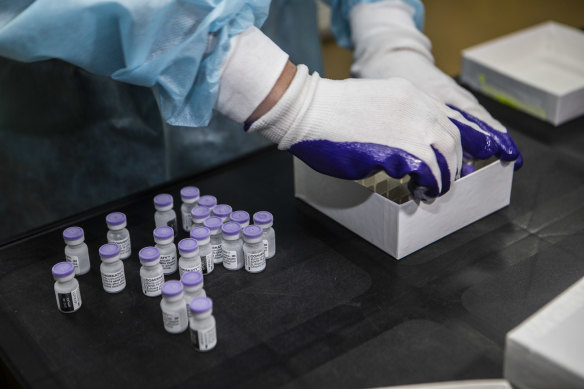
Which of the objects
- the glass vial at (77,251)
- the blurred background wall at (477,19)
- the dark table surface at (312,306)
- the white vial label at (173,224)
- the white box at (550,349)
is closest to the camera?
the white box at (550,349)

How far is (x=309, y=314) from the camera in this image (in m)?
1.01

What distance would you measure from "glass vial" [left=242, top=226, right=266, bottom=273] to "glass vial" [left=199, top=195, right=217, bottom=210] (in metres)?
0.14

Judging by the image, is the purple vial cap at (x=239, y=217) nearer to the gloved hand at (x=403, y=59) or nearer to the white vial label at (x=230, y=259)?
the white vial label at (x=230, y=259)

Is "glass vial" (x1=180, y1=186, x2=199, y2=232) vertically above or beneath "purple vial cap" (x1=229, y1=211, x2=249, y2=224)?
beneath

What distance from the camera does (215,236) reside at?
44.9 inches

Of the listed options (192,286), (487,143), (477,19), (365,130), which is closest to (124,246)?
(192,286)

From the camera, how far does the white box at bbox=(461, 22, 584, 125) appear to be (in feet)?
5.02

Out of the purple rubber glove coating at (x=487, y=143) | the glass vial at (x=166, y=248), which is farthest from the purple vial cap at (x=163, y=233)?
the purple rubber glove coating at (x=487, y=143)

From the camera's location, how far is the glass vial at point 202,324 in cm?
92

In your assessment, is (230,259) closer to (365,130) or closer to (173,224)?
(173,224)

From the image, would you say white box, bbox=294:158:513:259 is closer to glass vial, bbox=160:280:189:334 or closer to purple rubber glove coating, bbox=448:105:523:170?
purple rubber glove coating, bbox=448:105:523:170

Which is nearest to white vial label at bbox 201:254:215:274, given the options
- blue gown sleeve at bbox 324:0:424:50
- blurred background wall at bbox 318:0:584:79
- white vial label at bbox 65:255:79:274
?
white vial label at bbox 65:255:79:274

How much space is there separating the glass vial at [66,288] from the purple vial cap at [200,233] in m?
0.20

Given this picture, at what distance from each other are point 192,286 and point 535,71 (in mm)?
1212
